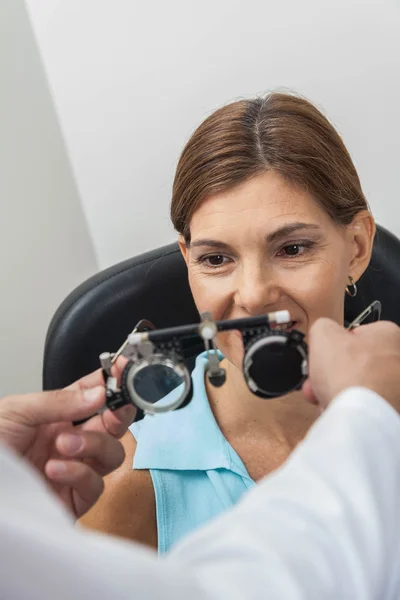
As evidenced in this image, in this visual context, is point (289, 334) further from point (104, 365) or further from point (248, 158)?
point (248, 158)

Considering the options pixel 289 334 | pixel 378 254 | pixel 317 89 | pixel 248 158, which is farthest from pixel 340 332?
pixel 317 89

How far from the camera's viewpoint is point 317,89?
2.11m

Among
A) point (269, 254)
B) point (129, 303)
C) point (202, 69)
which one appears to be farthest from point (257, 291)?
point (202, 69)

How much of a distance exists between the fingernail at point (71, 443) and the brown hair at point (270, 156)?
0.59 metres

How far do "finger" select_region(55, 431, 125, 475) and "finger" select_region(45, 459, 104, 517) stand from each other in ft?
0.06

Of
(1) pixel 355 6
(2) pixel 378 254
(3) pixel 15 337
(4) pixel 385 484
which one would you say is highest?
(1) pixel 355 6

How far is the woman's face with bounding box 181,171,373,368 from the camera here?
1248 mm

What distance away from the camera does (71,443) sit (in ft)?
3.20

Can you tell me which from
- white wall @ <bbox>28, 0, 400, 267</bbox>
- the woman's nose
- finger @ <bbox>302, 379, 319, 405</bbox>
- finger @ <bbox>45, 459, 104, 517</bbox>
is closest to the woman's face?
the woman's nose

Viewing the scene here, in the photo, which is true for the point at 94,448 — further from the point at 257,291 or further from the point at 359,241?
the point at 359,241

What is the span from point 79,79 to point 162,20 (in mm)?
353

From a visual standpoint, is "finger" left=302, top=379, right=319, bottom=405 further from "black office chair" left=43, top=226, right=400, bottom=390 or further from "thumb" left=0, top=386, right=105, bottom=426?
"black office chair" left=43, top=226, right=400, bottom=390

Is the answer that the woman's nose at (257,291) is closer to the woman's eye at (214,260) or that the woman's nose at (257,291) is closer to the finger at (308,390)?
the woman's eye at (214,260)

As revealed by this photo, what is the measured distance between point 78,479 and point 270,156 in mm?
729
